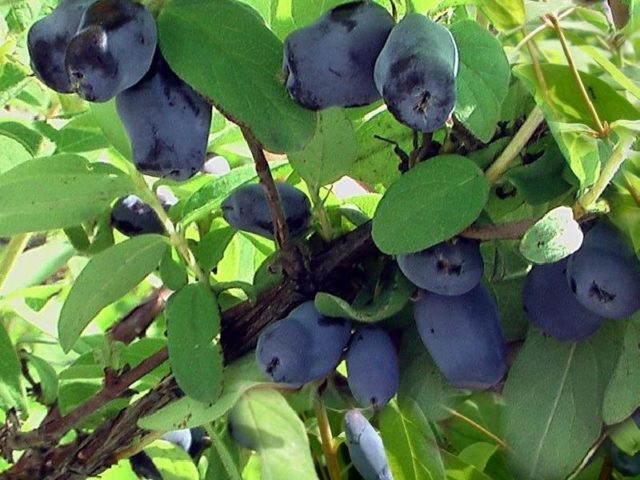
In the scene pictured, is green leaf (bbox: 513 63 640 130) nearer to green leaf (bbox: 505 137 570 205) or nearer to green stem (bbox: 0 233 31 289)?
green leaf (bbox: 505 137 570 205)

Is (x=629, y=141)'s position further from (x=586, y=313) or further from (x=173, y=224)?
(x=173, y=224)

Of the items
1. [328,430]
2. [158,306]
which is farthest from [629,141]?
[158,306]

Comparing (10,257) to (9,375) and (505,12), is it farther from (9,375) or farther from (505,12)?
(505,12)

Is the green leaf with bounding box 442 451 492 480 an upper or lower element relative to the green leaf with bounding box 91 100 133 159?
lower

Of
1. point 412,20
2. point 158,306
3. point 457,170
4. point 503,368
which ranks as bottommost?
point 158,306

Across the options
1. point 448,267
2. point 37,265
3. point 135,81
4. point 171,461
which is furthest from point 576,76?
point 37,265

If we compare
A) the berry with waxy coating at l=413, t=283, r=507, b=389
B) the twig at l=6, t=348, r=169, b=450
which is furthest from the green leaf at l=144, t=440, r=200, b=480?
the berry with waxy coating at l=413, t=283, r=507, b=389
